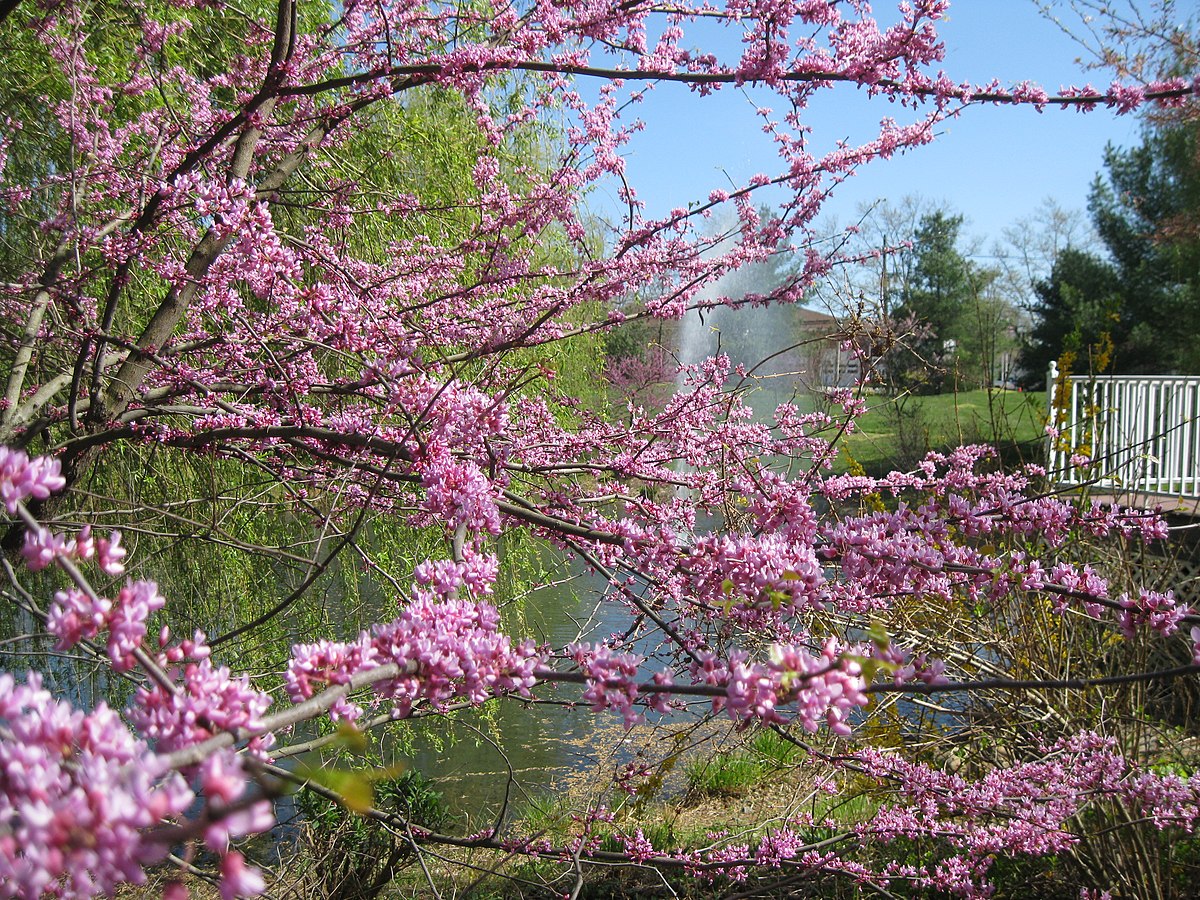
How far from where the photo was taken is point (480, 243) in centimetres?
400

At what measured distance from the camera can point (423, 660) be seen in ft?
3.89

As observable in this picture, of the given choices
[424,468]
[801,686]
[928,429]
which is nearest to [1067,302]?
[928,429]

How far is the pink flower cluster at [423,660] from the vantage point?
1120mm

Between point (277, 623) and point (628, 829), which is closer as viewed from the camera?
point (277, 623)

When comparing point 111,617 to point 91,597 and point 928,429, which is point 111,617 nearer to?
point 91,597

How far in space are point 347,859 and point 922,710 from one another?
131 inches

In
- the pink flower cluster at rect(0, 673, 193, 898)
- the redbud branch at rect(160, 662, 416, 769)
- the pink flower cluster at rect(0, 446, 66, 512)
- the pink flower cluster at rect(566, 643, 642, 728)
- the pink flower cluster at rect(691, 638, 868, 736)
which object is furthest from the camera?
the pink flower cluster at rect(566, 643, 642, 728)

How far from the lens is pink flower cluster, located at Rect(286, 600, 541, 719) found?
3.67 ft

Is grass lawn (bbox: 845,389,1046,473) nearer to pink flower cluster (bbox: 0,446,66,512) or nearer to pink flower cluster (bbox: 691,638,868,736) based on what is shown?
pink flower cluster (bbox: 691,638,868,736)

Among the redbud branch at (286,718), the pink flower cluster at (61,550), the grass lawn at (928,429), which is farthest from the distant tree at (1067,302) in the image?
the pink flower cluster at (61,550)

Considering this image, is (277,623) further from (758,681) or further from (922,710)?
(758,681)

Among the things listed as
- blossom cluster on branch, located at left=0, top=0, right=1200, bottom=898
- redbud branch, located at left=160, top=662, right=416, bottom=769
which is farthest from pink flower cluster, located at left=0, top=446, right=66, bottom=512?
redbud branch, located at left=160, top=662, right=416, bottom=769

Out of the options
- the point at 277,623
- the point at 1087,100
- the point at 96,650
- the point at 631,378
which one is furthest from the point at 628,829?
the point at 631,378

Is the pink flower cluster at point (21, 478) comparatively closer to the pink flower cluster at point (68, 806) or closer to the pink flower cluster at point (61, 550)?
the pink flower cluster at point (61, 550)
